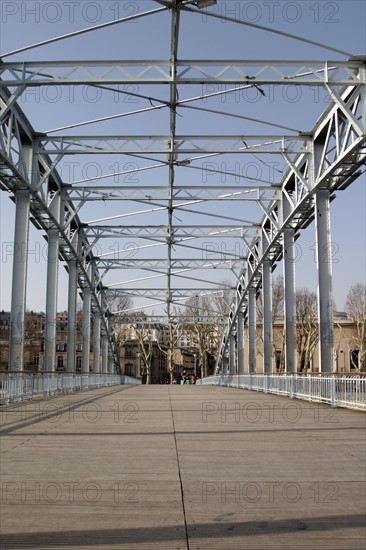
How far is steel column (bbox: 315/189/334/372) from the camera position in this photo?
65.0 feet

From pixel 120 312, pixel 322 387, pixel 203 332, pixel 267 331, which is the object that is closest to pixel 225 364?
pixel 120 312

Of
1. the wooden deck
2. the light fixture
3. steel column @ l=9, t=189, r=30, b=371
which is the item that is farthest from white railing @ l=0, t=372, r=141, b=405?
the light fixture

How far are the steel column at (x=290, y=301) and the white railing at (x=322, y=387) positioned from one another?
1.08 meters

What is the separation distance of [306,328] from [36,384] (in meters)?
42.8

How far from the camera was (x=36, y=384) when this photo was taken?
18922 mm

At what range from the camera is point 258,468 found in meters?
6.86

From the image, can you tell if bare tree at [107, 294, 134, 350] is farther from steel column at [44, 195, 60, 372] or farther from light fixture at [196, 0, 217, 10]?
light fixture at [196, 0, 217, 10]

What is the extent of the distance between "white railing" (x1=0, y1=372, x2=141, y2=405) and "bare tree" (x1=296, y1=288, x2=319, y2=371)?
29.4 meters

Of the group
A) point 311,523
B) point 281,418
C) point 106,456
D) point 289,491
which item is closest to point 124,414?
point 281,418

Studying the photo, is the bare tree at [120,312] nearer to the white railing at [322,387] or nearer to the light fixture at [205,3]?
the white railing at [322,387]

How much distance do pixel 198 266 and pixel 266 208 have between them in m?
11.2

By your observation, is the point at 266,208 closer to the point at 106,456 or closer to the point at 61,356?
the point at 106,456

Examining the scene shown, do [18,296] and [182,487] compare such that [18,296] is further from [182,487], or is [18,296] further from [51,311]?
[182,487]

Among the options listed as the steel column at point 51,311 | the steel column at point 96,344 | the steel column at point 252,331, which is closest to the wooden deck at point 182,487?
the steel column at point 51,311
